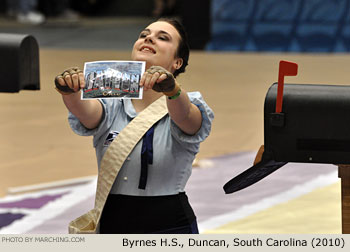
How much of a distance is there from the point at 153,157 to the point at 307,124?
0.75 metres

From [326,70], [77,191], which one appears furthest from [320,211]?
[326,70]

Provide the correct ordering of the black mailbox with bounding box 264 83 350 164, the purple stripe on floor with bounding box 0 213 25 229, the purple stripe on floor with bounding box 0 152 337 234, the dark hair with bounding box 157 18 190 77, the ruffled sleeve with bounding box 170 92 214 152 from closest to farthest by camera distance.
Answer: the black mailbox with bounding box 264 83 350 164 → the ruffled sleeve with bounding box 170 92 214 152 → the dark hair with bounding box 157 18 190 77 → the purple stripe on floor with bounding box 0 213 25 229 → the purple stripe on floor with bounding box 0 152 337 234

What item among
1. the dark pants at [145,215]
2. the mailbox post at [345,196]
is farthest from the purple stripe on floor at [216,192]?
the mailbox post at [345,196]

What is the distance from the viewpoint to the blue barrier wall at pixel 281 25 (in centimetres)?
1223

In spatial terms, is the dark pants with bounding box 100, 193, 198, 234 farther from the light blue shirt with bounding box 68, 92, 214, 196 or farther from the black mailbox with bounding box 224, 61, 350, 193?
the black mailbox with bounding box 224, 61, 350, 193

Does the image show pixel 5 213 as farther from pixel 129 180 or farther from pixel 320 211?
pixel 129 180

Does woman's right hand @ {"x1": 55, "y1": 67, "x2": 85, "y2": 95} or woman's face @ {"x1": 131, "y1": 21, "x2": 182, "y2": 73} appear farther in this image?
woman's face @ {"x1": 131, "y1": 21, "x2": 182, "y2": 73}

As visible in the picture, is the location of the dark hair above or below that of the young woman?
above

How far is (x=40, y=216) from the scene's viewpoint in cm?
498

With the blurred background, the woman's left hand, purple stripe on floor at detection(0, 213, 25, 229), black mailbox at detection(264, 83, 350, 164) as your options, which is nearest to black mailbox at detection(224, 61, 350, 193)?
black mailbox at detection(264, 83, 350, 164)

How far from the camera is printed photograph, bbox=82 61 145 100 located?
2.48 m

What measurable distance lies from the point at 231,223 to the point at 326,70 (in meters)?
5.93

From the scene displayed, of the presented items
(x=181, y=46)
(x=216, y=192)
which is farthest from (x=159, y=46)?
(x=216, y=192)

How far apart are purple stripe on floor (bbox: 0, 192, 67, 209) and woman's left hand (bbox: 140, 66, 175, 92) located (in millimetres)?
2840
